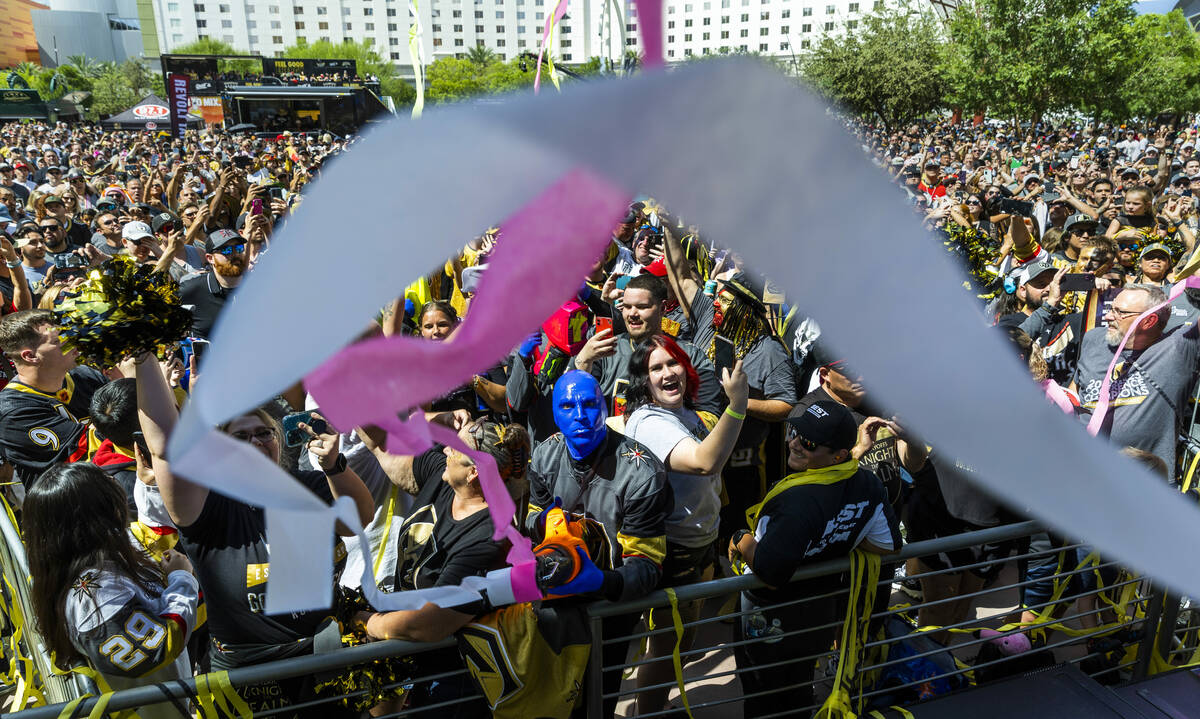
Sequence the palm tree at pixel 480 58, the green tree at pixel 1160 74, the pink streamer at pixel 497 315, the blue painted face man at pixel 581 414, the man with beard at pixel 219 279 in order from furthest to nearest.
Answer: the palm tree at pixel 480 58 < the green tree at pixel 1160 74 < the man with beard at pixel 219 279 < the blue painted face man at pixel 581 414 < the pink streamer at pixel 497 315

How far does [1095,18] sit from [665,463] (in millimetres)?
31465

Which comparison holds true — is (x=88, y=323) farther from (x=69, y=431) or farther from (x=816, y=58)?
(x=816, y=58)

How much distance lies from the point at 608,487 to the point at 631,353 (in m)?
1.22

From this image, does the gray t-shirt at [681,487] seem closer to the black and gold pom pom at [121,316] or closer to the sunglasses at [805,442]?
the sunglasses at [805,442]

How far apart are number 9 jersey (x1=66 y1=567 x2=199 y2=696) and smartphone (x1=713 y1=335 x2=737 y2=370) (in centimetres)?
289

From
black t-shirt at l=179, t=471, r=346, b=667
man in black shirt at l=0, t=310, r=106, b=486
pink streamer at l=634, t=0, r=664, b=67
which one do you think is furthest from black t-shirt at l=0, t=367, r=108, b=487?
pink streamer at l=634, t=0, r=664, b=67

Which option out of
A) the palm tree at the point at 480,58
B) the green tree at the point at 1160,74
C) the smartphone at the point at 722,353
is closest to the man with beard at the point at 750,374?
the smartphone at the point at 722,353

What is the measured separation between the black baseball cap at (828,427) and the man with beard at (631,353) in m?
0.89

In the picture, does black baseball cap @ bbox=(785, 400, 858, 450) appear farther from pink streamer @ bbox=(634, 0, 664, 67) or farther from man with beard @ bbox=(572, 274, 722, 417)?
pink streamer @ bbox=(634, 0, 664, 67)

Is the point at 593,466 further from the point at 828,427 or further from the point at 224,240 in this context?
the point at 224,240

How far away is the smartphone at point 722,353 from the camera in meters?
4.31

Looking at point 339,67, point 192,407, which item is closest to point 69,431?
point 192,407

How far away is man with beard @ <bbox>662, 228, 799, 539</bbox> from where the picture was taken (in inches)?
162

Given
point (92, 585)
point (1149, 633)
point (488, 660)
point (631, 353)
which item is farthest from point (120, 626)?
point (1149, 633)
